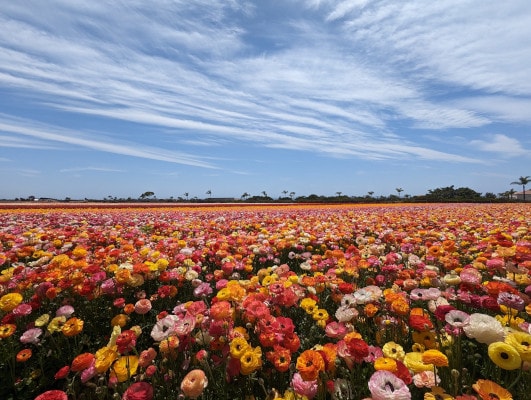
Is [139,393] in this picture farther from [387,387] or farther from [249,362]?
[387,387]

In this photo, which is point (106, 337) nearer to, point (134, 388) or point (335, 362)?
point (134, 388)

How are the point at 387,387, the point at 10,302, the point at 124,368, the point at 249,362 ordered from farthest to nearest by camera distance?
the point at 10,302, the point at 124,368, the point at 249,362, the point at 387,387

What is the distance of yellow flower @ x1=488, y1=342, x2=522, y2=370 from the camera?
1.56 m

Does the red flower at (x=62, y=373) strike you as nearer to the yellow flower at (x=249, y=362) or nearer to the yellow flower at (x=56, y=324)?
the yellow flower at (x=56, y=324)

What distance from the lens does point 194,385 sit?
1650 millimetres

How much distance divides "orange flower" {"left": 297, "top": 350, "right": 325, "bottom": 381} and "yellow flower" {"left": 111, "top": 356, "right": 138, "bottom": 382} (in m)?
1.05

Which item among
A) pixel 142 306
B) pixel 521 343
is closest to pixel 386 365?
pixel 521 343

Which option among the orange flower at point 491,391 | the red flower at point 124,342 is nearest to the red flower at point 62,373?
the red flower at point 124,342

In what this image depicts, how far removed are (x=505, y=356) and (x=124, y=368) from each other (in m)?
2.12

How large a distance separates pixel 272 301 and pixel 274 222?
272 inches

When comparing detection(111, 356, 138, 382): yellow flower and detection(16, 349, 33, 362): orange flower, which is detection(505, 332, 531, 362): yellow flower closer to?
detection(111, 356, 138, 382): yellow flower

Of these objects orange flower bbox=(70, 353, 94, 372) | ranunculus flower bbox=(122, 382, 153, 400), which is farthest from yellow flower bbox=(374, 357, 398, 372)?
orange flower bbox=(70, 353, 94, 372)

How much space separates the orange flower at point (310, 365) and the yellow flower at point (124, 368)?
3.45ft

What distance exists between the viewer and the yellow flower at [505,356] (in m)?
1.56
